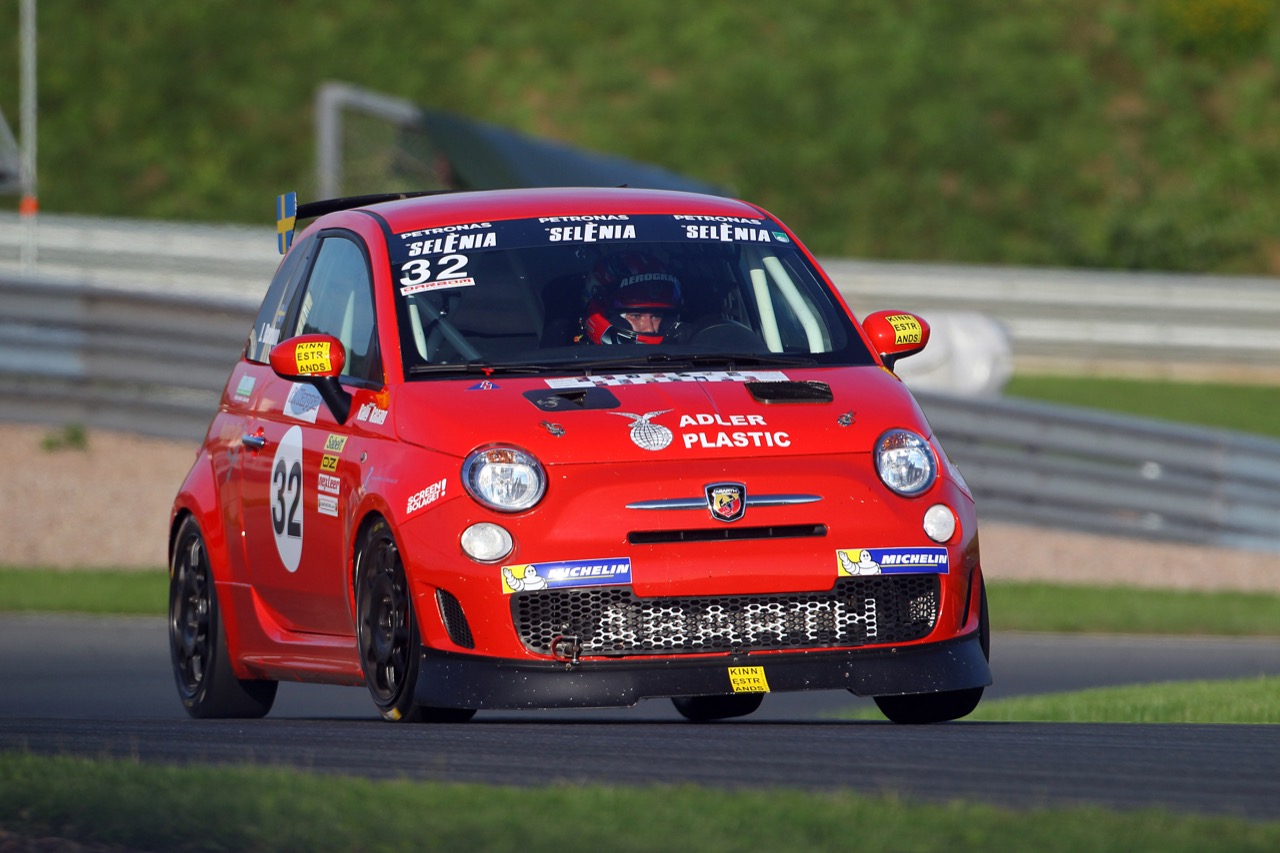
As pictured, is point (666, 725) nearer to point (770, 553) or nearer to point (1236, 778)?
point (770, 553)

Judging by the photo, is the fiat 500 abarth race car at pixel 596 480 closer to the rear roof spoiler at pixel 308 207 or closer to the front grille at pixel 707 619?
the front grille at pixel 707 619

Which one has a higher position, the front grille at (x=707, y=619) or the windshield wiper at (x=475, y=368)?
the windshield wiper at (x=475, y=368)

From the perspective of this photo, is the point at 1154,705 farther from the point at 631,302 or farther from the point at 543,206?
the point at 543,206

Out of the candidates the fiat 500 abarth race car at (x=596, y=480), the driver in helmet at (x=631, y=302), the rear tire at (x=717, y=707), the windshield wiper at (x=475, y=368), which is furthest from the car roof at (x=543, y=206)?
the rear tire at (x=717, y=707)

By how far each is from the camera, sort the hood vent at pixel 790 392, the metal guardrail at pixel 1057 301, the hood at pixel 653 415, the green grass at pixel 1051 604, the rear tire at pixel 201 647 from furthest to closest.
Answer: the metal guardrail at pixel 1057 301
the green grass at pixel 1051 604
the rear tire at pixel 201 647
the hood vent at pixel 790 392
the hood at pixel 653 415

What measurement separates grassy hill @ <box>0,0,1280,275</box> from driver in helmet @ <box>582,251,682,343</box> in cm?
2370

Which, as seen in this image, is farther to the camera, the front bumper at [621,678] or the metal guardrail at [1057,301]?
the metal guardrail at [1057,301]

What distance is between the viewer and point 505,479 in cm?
686

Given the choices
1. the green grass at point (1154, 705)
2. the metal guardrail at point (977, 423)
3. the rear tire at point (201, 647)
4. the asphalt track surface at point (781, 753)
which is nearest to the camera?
the asphalt track surface at point (781, 753)

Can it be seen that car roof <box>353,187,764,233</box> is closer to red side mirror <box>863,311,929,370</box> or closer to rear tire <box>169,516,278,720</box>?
red side mirror <box>863,311,929,370</box>

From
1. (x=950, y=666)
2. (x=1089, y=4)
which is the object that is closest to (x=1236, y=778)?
(x=950, y=666)

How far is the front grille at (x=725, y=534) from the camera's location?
6.85 m

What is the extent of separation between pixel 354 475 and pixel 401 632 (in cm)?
56

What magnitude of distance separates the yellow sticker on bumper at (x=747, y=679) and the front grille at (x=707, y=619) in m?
0.06
